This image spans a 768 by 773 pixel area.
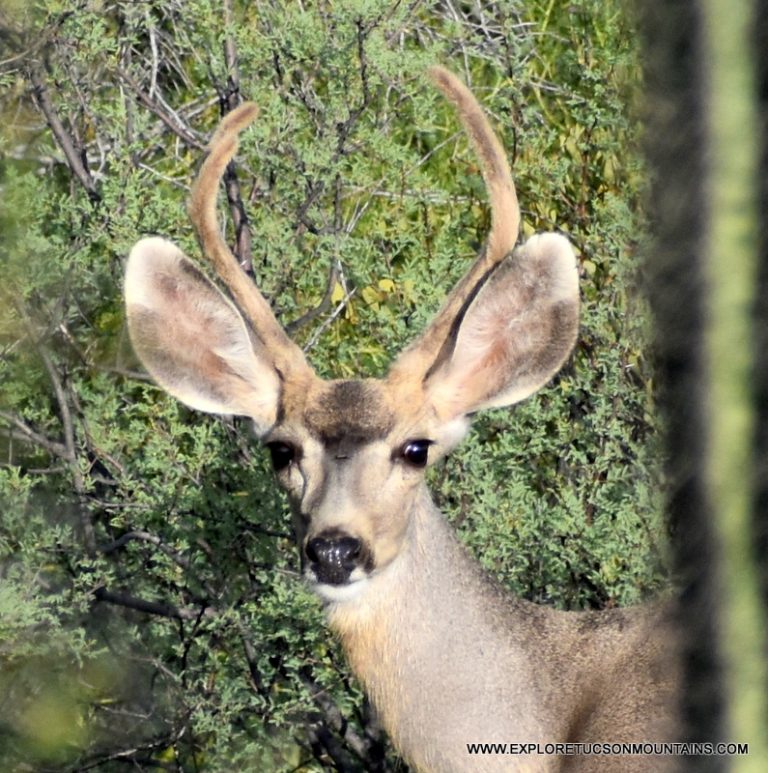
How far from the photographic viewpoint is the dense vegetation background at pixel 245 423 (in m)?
→ 4.79

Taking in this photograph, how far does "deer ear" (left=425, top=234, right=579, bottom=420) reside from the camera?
3.61 m

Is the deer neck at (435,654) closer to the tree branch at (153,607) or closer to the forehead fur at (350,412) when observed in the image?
the forehead fur at (350,412)

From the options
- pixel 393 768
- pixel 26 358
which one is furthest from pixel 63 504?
pixel 393 768

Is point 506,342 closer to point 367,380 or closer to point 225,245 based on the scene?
point 367,380

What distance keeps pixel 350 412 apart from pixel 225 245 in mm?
569

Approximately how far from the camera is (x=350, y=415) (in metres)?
3.56

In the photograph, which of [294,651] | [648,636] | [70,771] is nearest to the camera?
[648,636]

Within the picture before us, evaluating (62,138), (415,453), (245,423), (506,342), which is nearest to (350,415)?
(415,453)

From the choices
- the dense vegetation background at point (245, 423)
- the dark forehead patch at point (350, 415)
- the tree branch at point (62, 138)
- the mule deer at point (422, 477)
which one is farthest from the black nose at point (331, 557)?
the tree branch at point (62, 138)

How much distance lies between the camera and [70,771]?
204 inches

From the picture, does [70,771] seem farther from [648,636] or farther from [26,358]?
[648,636]

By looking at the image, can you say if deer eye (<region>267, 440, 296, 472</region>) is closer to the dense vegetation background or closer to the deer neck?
the deer neck

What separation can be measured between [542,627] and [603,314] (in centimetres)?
Result: 168

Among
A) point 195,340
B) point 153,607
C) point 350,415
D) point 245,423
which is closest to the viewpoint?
point 350,415
